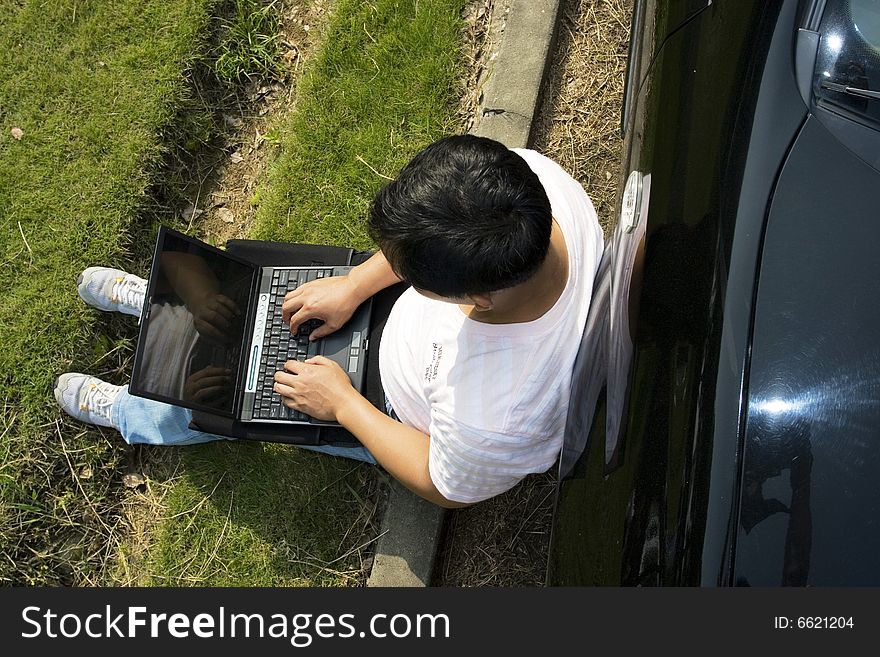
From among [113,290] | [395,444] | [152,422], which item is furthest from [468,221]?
[113,290]

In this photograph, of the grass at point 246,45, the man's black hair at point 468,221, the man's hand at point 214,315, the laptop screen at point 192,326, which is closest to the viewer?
the man's black hair at point 468,221

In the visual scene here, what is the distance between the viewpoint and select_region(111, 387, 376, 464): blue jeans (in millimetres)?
2805

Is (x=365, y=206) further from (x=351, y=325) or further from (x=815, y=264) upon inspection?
(x=815, y=264)

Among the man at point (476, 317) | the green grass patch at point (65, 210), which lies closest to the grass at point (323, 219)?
the green grass patch at point (65, 210)

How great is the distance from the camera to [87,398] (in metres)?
2.98

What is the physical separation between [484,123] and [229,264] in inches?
51.0

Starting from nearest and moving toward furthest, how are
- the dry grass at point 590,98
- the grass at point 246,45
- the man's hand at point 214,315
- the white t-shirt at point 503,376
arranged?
the white t-shirt at point 503,376
the man's hand at point 214,315
the dry grass at point 590,98
the grass at point 246,45

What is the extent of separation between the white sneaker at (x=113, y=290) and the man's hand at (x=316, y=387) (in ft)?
3.01

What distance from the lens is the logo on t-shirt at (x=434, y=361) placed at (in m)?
1.93

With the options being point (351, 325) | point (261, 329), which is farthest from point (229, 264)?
point (351, 325)

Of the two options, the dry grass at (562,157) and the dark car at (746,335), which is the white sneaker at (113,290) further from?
the dark car at (746,335)

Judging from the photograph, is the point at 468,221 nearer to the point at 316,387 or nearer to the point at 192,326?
the point at 316,387

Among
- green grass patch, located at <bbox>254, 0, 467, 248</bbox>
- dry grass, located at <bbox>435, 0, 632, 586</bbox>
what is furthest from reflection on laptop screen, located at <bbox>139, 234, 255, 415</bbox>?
dry grass, located at <bbox>435, 0, 632, 586</bbox>

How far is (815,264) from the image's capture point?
1388 millimetres
